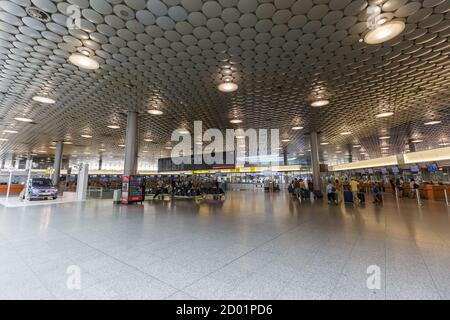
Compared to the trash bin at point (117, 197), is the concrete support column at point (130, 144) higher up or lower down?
higher up

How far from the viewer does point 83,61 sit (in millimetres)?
6547

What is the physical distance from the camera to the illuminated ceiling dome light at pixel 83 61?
6.34 metres

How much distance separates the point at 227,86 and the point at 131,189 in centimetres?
787

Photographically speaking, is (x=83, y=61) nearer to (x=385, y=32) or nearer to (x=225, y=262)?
(x=225, y=262)

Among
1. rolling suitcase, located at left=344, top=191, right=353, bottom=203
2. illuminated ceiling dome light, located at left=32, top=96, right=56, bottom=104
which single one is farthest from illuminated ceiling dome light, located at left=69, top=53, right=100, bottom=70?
rolling suitcase, located at left=344, top=191, right=353, bottom=203

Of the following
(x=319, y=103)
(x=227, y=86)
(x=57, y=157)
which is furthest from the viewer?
(x=57, y=157)

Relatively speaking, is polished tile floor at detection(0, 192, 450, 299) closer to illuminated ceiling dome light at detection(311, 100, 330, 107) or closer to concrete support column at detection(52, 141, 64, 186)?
illuminated ceiling dome light at detection(311, 100, 330, 107)

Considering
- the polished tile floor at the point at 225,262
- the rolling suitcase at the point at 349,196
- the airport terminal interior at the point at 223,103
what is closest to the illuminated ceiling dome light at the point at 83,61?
the airport terminal interior at the point at 223,103

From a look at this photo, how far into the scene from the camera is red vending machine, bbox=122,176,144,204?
37.4 ft

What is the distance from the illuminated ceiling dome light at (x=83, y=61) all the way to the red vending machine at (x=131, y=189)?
20.3 ft

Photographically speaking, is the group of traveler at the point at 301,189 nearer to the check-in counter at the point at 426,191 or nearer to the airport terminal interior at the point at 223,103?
the airport terminal interior at the point at 223,103

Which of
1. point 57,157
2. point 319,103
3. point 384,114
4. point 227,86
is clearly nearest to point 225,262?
point 227,86

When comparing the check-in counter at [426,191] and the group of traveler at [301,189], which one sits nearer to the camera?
the check-in counter at [426,191]

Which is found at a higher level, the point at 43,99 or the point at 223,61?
the point at 223,61
